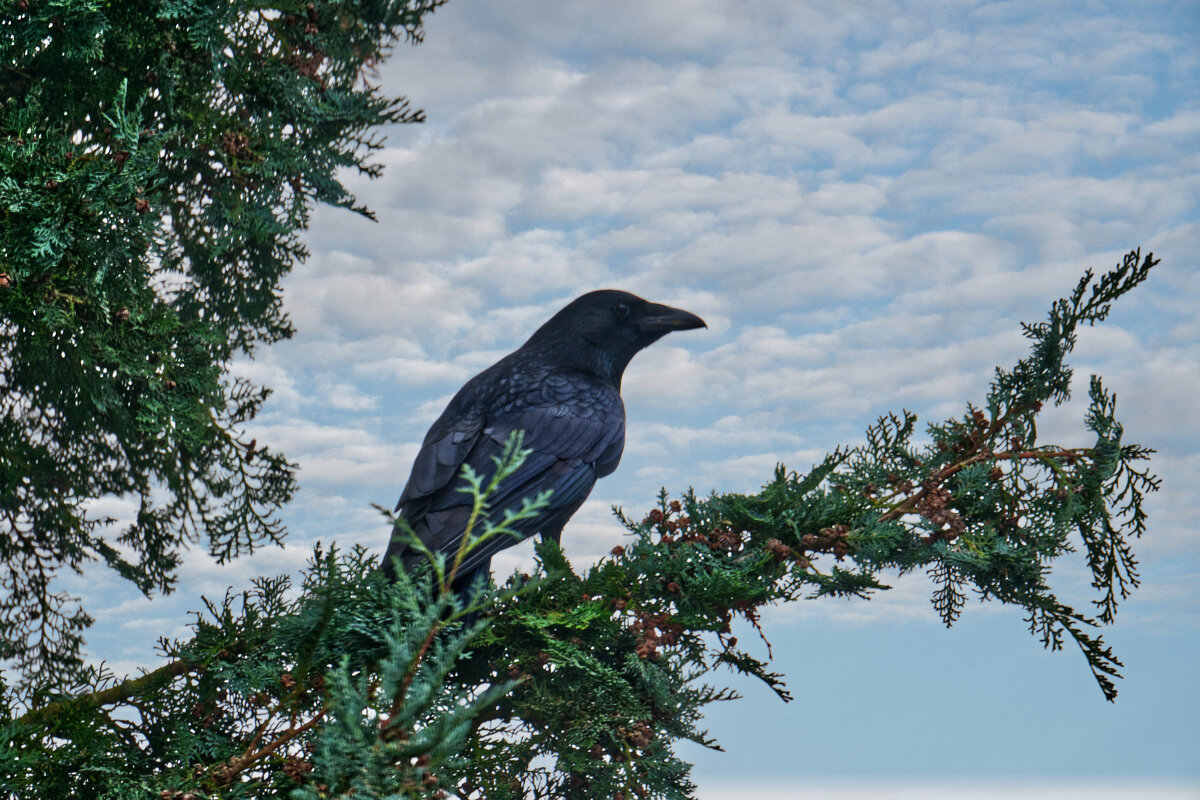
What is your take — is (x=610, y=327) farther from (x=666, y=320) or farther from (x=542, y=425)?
(x=542, y=425)

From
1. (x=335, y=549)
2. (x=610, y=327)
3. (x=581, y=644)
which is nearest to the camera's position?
(x=335, y=549)

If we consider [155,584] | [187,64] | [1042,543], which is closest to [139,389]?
[187,64]

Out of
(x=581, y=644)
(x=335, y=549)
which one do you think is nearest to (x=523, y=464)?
(x=581, y=644)

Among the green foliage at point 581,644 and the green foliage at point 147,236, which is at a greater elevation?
the green foliage at point 147,236

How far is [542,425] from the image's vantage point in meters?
4.06

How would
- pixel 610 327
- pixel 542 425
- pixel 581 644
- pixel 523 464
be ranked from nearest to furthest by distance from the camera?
1. pixel 581 644
2. pixel 523 464
3. pixel 542 425
4. pixel 610 327

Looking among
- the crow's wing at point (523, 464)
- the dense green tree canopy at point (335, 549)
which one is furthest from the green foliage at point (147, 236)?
the crow's wing at point (523, 464)

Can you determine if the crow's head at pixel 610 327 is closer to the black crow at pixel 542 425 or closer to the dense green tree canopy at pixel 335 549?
the black crow at pixel 542 425

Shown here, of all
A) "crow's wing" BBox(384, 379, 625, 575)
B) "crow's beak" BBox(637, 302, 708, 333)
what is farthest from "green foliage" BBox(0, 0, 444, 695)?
"crow's beak" BBox(637, 302, 708, 333)

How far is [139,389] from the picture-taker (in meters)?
3.24

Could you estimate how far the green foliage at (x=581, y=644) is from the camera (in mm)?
2494

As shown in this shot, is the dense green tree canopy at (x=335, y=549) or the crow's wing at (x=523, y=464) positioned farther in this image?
the crow's wing at (x=523, y=464)

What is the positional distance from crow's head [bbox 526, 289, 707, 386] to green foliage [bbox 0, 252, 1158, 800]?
1897 mm

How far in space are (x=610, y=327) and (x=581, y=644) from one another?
8.32 ft
